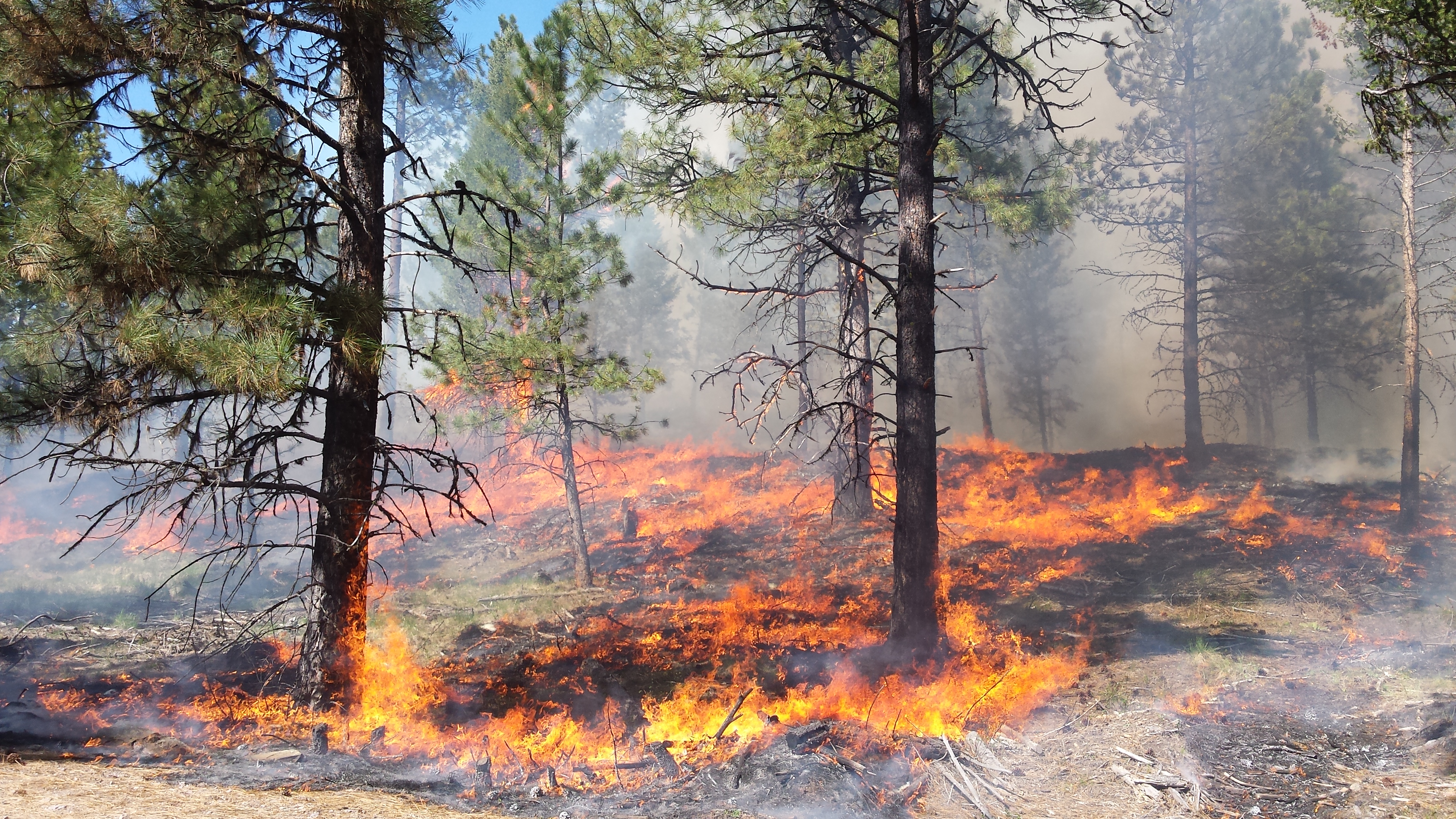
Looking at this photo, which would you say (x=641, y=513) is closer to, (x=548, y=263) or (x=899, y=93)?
(x=548, y=263)

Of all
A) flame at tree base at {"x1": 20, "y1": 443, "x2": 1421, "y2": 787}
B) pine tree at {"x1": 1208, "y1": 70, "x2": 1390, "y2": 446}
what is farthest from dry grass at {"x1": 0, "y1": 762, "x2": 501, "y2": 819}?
pine tree at {"x1": 1208, "y1": 70, "x2": 1390, "y2": 446}

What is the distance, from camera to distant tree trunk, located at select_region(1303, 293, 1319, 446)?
22.7m

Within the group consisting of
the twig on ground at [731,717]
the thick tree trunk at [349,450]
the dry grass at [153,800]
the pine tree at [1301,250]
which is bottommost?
the twig on ground at [731,717]

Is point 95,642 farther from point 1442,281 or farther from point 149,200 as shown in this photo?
point 1442,281

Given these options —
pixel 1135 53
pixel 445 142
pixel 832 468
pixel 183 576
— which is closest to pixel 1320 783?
pixel 832 468

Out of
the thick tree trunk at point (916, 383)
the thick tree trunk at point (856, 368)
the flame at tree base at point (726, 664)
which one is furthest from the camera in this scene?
the thick tree trunk at point (856, 368)

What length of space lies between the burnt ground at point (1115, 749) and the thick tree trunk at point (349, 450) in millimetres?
741

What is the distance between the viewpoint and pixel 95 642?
8.66 metres

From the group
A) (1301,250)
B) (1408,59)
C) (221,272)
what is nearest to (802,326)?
(1408,59)

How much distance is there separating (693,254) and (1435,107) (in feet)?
101

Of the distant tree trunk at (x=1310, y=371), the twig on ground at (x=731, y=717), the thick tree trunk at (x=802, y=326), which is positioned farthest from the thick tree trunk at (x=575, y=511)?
the distant tree trunk at (x=1310, y=371)

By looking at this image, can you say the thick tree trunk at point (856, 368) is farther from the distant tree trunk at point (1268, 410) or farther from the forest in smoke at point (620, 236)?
the distant tree trunk at point (1268, 410)

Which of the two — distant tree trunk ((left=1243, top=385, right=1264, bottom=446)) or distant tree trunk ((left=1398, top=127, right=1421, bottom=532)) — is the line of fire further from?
distant tree trunk ((left=1243, top=385, right=1264, bottom=446))

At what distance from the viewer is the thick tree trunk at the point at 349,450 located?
6.12 metres
